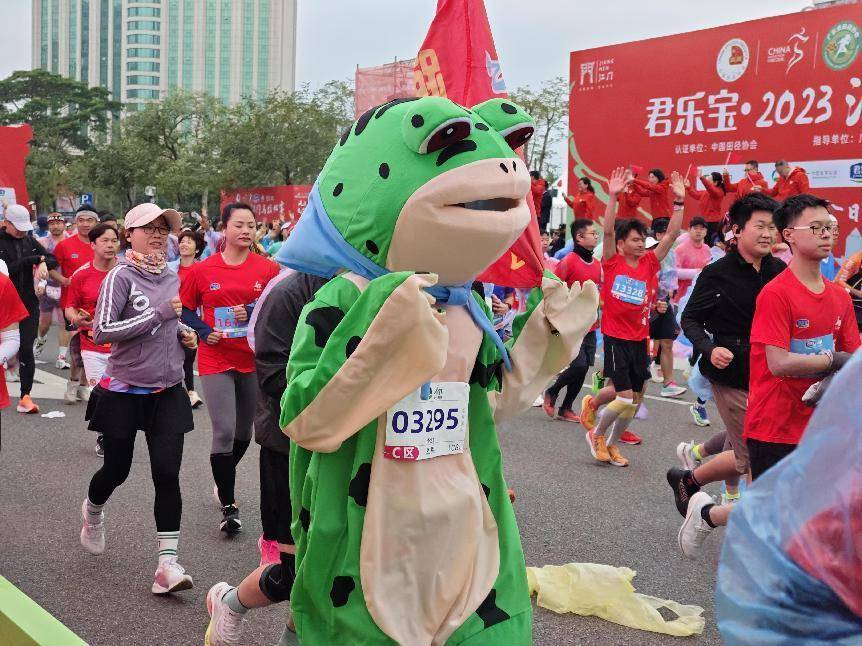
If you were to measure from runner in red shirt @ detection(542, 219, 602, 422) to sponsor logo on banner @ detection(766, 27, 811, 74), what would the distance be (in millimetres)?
9871

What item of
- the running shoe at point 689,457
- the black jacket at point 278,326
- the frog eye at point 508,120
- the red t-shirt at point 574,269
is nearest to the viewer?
the frog eye at point 508,120

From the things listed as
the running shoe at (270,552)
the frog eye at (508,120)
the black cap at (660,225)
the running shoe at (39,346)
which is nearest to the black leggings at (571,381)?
the running shoe at (270,552)

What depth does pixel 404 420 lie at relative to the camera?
2691 millimetres

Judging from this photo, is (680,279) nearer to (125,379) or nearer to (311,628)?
(125,379)

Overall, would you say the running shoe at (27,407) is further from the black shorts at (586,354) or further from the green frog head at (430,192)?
the green frog head at (430,192)

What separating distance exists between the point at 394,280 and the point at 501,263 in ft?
4.67

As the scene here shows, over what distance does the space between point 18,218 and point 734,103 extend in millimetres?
13233

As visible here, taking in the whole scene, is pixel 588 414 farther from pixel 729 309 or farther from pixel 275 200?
pixel 275 200

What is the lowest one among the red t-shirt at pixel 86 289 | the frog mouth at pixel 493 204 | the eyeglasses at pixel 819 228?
the red t-shirt at pixel 86 289

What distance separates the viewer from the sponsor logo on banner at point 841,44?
52.0 ft

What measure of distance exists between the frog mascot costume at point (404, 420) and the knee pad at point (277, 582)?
75 centimetres

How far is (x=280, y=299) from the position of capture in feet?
12.4

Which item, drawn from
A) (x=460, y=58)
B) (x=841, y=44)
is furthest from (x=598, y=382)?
(x=841, y=44)

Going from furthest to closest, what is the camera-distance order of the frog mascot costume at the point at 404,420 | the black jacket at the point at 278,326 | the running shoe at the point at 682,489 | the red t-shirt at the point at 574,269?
the red t-shirt at the point at 574,269 → the running shoe at the point at 682,489 → the black jacket at the point at 278,326 → the frog mascot costume at the point at 404,420
